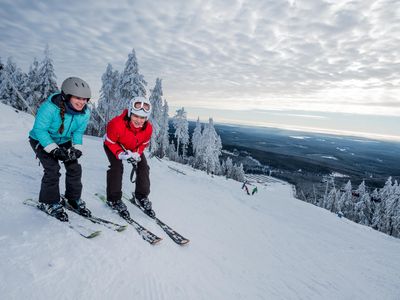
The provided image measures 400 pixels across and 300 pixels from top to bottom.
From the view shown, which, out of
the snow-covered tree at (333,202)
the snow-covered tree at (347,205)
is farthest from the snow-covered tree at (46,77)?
the snow-covered tree at (347,205)

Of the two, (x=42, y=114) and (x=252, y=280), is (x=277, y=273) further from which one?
(x=42, y=114)

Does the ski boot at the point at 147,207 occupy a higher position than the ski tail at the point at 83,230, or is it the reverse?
the ski tail at the point at 83,230

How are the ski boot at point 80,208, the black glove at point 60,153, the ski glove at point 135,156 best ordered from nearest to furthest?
the black glove at point 60,153 < the ski boot at point 80,208 < the ski glove at point 135,156

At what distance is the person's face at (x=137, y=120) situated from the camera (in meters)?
5.07

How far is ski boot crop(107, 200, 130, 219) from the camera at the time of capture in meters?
4.87

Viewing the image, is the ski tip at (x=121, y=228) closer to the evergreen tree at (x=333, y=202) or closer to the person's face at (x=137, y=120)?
the person's face at (x=137, y=120)

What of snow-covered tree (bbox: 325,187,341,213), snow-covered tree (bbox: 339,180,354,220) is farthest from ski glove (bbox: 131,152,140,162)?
snow-covered tree (bbox: 339,180,354,220)

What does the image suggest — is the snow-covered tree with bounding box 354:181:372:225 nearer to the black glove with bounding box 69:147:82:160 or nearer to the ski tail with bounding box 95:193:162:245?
the ski tail with bounding box 95:193:162:245

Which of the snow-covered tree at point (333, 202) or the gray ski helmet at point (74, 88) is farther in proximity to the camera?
the snow-covered tree at point (333, 202)

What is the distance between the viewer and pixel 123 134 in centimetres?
514

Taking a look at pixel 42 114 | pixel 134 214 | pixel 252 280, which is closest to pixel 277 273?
pixel 252 280

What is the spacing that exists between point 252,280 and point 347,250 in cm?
464

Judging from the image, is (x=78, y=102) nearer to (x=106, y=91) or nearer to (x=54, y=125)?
(x=54, y=125)

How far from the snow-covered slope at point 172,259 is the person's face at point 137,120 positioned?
1.81 meters
